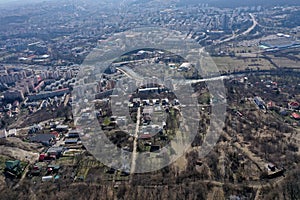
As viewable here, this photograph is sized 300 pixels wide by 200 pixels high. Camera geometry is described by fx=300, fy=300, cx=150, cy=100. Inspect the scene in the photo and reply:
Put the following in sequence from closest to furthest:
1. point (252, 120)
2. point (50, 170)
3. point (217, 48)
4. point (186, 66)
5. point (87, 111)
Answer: point (50, 170), point (252, 120), point (87, 111), point (186, 66), point (217, 48)

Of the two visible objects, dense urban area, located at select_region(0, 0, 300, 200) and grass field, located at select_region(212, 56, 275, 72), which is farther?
grass field, located at select_region(212, 56, 275, 72)

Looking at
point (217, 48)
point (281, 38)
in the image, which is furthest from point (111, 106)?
point (281, 38)

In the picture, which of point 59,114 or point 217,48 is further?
point 217,48

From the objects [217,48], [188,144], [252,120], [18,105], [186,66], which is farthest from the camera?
[217,48]

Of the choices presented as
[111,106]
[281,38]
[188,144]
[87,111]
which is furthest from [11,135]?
[281,38]

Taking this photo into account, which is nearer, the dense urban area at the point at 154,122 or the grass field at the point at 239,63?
the dense urban area at the point at 154,122

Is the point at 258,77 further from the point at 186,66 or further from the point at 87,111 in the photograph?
the point at 87,111

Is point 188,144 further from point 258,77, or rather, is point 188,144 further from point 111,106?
point 258,77

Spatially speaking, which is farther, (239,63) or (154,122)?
(239,63)
